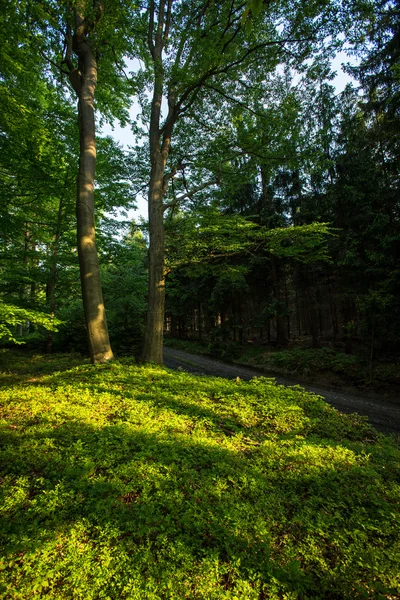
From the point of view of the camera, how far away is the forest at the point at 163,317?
193 cm

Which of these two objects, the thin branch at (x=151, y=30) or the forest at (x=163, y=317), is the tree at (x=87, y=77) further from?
the thin branch at (x=151, y=30)

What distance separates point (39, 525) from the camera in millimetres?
1993

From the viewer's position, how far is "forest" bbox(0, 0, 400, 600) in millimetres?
1933

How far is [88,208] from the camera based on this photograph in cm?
606

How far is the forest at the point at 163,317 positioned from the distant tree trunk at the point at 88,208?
0.16 feet

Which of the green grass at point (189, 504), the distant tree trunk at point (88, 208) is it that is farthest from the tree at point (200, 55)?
the green grass at point (189, 504)

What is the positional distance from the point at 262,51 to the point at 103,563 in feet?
33.4

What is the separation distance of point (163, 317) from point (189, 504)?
17.7 feet

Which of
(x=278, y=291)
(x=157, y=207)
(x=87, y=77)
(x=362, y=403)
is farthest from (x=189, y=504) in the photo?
(x=278, y=291)

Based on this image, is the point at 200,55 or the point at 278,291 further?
the point at 278,291

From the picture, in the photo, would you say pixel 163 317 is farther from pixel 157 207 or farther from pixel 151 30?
pixel 151 30

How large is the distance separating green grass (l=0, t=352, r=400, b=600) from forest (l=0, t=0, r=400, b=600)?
0.02 meters

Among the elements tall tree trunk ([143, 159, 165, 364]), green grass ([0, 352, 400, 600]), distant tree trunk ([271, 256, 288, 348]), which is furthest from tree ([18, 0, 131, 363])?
distant tree trunk ([271, 256, 288, 348])

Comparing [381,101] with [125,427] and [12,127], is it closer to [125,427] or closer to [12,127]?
[12,127]
